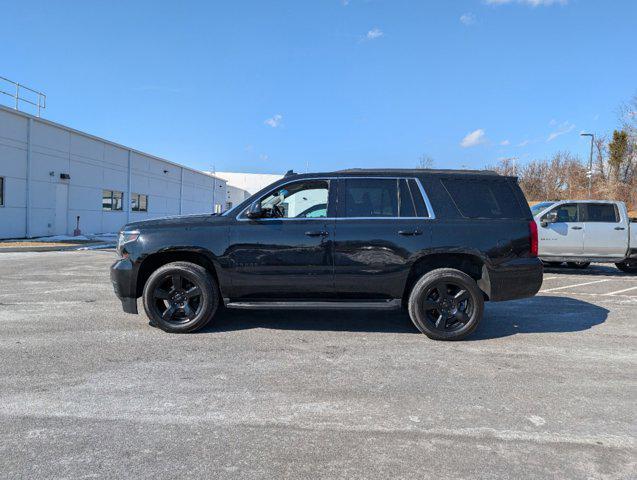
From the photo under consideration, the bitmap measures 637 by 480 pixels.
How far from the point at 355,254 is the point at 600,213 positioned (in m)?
9.54

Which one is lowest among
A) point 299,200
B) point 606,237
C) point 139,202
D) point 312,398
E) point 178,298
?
point 312,398

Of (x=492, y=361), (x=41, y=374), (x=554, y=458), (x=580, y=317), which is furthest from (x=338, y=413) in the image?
(x=580, y=317)

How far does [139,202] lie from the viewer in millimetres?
30344

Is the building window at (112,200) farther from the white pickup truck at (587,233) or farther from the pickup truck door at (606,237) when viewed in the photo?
the pickup truck door at (606,237)

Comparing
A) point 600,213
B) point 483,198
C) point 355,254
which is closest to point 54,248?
point 355,254

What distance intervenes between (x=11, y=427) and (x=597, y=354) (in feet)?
18.2

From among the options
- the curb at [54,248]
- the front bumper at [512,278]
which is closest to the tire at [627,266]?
the front bumper at [512,278]

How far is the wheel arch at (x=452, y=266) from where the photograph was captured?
5.66 m

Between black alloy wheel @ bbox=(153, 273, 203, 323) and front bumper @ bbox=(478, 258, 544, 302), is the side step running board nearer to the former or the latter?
black alloy wheel @ bbox=(153, 273, 203, 323)

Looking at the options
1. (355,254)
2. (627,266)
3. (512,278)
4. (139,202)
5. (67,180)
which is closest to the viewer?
(355,254)

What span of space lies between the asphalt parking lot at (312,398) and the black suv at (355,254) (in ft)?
1.38

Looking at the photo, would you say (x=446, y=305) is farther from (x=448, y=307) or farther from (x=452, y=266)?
(x=452, y=266)

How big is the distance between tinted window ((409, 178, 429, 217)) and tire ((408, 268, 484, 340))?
0.71 m

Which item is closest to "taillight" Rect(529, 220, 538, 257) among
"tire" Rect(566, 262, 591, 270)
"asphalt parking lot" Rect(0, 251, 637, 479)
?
"asphalt parking lot" Rect(0, 251, 637, 479)
